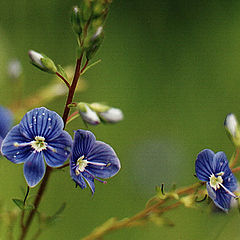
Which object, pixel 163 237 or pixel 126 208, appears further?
pixel 126 208

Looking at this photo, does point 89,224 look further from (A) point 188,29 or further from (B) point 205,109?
(A) point 188,29

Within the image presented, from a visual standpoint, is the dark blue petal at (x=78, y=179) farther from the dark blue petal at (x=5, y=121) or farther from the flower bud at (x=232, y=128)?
the flower bud at (x=232, y=128)

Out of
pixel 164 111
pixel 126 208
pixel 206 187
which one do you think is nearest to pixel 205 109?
pixel 164 111

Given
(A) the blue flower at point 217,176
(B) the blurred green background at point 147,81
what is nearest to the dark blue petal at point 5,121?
(A) the blue flower at point 217,176

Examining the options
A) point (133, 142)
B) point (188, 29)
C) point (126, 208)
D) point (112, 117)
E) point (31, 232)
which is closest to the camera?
point (112, 117)

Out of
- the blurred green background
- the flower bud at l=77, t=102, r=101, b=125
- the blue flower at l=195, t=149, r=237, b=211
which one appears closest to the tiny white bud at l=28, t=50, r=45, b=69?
the flower bud at l=77, t=102, r=101, b=125

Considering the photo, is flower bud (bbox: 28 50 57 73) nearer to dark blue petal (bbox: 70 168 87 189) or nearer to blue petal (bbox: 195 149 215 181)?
dark blue petal (bbox: 70 168 87 189)

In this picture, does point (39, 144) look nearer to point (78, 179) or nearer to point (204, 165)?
point (78, 179)

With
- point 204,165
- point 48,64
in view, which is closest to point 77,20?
point 48,64
